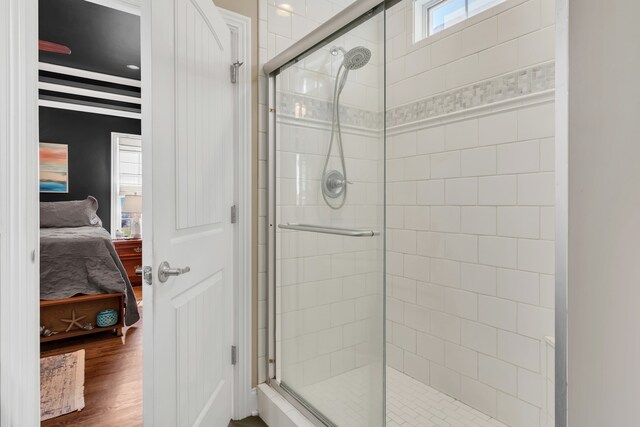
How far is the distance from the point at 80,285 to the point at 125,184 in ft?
9.27

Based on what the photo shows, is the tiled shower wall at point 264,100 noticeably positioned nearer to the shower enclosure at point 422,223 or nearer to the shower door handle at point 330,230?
the shower enclosure at point 422,223

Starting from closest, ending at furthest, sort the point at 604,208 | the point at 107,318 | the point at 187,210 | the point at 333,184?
the point at 604,208
the point at 187,210
the point at 333,184
the point at 107,318

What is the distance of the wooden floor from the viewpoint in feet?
6.17

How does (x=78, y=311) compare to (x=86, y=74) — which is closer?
(x=78, y=311)

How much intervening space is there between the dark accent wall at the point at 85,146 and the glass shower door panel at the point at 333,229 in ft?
→ 14.7

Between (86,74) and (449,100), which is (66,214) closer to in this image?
(86,74)

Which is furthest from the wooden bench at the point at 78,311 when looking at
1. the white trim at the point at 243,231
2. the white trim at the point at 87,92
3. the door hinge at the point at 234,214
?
the white trim at the point at 87,92

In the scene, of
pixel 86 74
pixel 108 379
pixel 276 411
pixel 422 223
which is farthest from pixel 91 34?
pixel 276 411

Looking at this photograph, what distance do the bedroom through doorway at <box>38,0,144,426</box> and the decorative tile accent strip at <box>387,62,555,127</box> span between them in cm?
161

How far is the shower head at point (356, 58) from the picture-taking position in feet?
4.26

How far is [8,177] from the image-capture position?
960mm

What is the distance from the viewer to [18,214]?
98 cm

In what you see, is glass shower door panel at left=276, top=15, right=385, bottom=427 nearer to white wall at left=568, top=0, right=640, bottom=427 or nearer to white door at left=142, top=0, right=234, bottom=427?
white door at left=142, top=0, right=234, bottom=427

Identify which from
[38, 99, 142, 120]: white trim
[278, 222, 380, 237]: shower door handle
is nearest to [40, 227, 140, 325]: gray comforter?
[278, 222, 380, 237]: shower door handle
